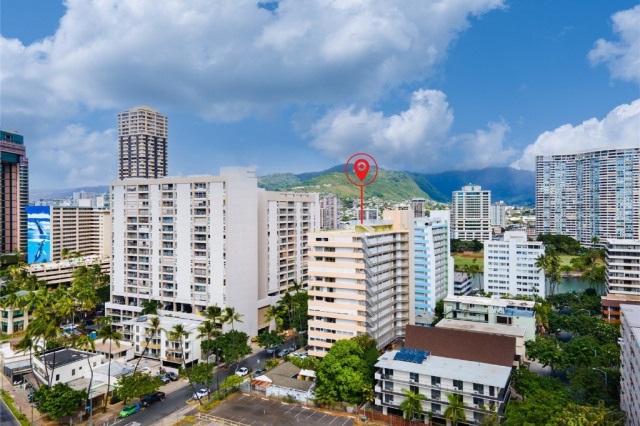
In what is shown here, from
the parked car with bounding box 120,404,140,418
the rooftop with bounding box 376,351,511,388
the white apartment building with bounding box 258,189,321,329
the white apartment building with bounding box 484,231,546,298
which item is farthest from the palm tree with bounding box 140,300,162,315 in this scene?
the white apartment building with bounding box 484,231,546,298

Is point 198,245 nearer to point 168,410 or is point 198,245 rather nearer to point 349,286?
point 349,286

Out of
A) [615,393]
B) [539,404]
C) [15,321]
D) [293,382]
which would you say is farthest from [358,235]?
[15,321]

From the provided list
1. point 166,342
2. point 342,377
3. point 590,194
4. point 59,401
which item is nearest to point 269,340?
point 166,342

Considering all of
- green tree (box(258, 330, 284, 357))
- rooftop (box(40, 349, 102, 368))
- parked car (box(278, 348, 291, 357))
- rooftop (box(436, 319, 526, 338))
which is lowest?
parked car (box(278, 348, 291, 357))

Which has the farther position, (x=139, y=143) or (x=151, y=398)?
(x=139, y=143)

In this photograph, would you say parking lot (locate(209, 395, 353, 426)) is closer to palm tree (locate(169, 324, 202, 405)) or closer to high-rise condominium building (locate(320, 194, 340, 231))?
palm tree (locate(169, 324, 202, 405))

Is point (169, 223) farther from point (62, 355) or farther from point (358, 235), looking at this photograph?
point (358, 235)
